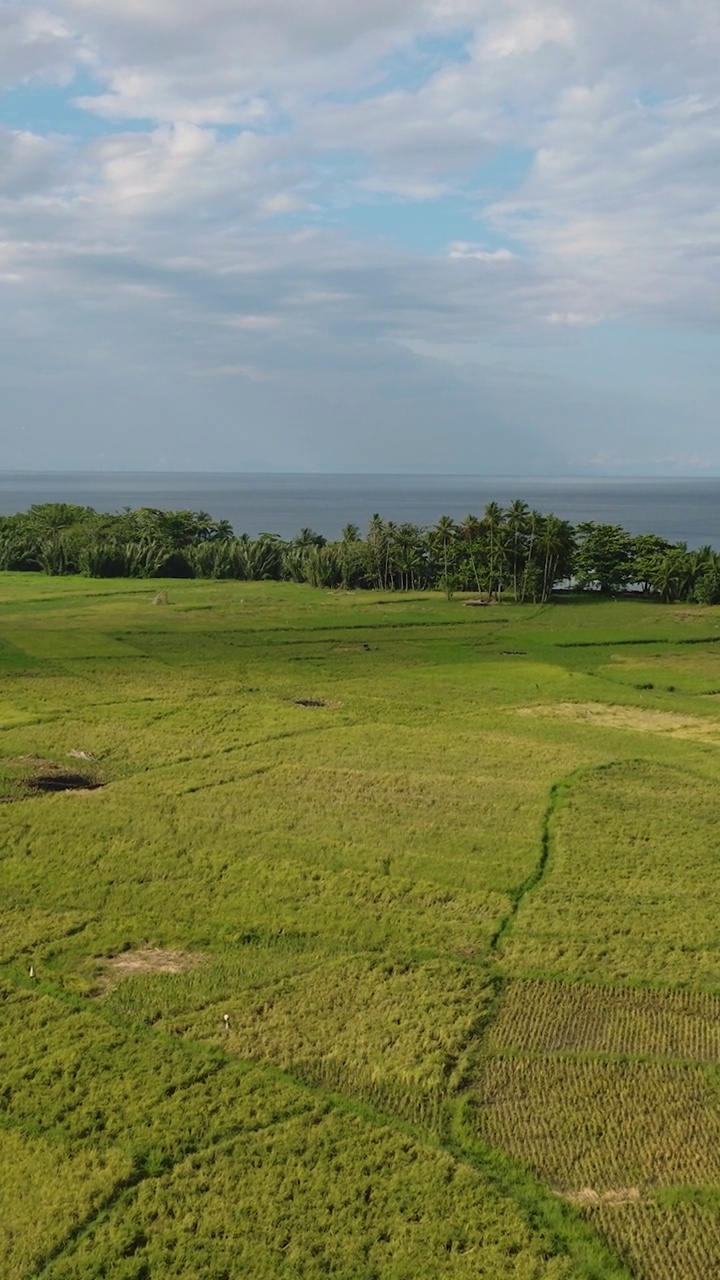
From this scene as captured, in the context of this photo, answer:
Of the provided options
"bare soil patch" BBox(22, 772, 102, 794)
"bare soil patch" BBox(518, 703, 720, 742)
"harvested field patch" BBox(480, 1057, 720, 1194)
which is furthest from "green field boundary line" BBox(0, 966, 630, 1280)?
"bare soil patch" BBox(518, 703, 720, 742)

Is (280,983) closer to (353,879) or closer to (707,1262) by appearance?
(353,879)

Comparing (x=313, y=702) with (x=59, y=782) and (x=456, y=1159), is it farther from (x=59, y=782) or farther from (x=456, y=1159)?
(x=456, y=1159)

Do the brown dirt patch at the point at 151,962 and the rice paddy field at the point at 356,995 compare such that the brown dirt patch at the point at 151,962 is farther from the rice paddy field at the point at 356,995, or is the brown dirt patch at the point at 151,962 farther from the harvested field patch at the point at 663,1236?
the harvested field patch at the point at 663,1236

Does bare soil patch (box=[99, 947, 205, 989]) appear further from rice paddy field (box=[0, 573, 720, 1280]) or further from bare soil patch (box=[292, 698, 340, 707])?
bare soil patch (box=[292, 698, 340, 707])

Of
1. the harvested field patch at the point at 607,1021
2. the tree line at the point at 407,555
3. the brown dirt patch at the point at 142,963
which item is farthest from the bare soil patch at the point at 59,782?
the tree line at the point at 407,555

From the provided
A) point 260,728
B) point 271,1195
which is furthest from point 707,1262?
point 260,728

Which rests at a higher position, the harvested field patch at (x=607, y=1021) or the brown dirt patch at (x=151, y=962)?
the brown dirt patch at (x=151, y=962)
